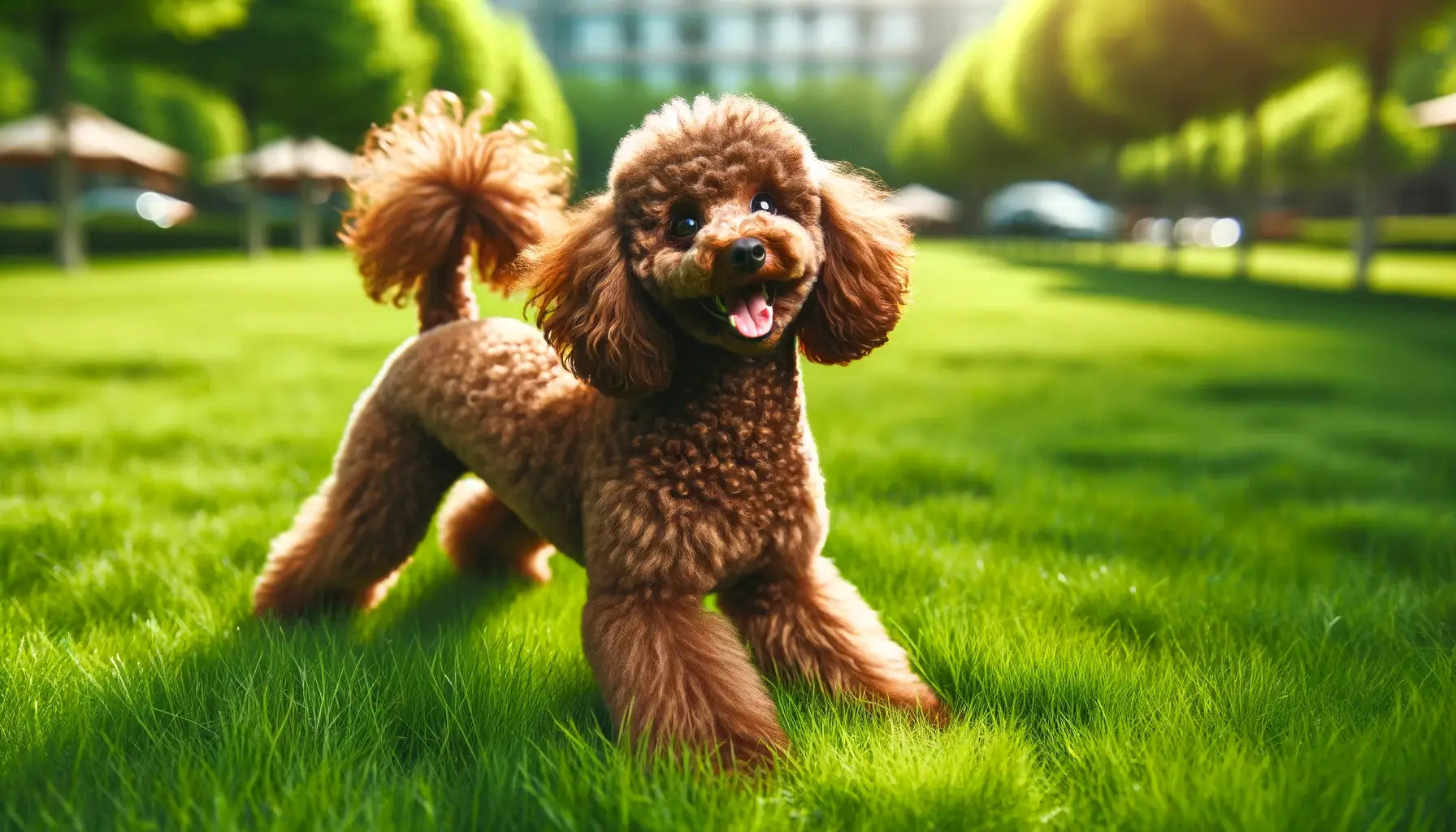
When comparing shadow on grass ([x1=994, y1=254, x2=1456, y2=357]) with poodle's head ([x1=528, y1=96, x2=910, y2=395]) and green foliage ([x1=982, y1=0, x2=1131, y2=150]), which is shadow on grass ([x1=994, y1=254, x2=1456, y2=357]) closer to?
green foliage ([x1=982, y1=0, x2=1131, y2=150])

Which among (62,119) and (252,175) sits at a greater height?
(62,119)

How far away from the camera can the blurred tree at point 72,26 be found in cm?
1648

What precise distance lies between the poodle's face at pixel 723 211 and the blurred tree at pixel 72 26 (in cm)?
1857

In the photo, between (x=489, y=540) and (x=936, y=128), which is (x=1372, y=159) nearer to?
(x=489, y=540)

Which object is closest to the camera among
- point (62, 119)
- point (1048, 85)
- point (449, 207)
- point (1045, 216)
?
point (449, 207)

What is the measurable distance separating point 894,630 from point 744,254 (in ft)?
4.04

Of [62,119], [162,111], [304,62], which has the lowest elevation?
[62,119]

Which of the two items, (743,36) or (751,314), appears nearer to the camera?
(751,314)

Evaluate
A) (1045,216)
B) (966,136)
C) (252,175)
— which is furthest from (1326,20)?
(1045,216)

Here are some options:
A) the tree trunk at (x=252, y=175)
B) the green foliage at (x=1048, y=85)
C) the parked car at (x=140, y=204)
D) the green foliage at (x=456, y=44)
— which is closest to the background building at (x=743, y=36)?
the parked car at (x=140, y=204)

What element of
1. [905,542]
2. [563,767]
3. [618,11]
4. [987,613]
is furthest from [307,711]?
[618,11]

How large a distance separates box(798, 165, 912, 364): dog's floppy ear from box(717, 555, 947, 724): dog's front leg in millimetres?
556

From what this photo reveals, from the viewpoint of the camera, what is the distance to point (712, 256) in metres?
1.80

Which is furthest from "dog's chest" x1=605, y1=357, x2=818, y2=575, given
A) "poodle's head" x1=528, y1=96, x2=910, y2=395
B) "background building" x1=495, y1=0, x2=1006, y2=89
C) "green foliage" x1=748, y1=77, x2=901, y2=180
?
"background building" x1=495, y1=0, x2=1006, y2=89
